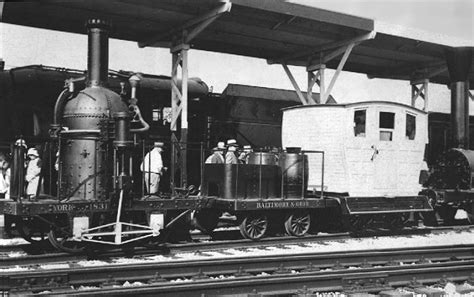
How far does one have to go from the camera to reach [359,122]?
12281 mm

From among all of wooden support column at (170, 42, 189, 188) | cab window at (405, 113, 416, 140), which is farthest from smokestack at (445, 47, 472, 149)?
wooden support column at (170, 42, 189, 188)

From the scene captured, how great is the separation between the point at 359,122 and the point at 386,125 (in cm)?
78

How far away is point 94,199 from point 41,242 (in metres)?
1.49

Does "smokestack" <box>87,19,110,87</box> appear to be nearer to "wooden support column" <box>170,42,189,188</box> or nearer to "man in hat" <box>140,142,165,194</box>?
"man in hat" <box>140,142,165,194</box>

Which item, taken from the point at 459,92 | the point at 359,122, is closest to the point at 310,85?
the point at 459,92

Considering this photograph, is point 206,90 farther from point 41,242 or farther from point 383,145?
point 41,242

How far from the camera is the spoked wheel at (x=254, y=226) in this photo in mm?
11352

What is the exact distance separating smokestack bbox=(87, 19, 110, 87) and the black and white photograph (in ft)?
0.09

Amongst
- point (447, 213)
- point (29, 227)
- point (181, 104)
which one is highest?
point (181, 104)

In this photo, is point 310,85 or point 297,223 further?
point 310,85

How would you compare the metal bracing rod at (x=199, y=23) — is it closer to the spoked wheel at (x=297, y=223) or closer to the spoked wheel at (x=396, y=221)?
the spoked wheel at (x=297, y=223)

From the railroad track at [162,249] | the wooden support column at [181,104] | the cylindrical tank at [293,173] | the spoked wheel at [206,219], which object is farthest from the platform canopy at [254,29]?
the railroad track at [162,249]

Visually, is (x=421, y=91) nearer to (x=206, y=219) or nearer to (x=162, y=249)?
(x=206, y=219)

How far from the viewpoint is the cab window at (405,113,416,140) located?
13.0 metres
